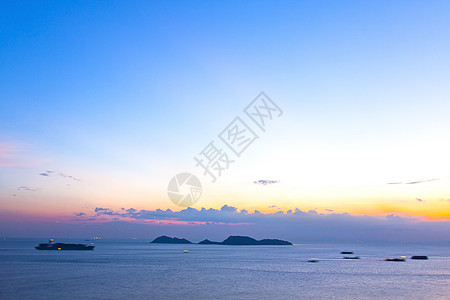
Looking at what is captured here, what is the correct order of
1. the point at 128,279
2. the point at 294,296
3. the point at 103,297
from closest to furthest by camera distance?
the point at 103,297 < the point at 294,296 < the point at 128,279

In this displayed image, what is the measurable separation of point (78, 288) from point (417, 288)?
2342 inches

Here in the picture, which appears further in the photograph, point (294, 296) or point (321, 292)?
point (321, 292)

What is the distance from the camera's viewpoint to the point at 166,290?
188 ft

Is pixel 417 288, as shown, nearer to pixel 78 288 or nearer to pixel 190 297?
pixel 190 297

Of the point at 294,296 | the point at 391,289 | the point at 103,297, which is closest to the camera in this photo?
the point at 103,297

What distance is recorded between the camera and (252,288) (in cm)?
6159

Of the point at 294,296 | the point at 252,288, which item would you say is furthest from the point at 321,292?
the point at 252,288

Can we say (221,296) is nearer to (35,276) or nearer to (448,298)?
(448,298)

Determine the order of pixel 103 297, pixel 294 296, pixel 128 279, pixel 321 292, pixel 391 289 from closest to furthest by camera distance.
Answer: pixel 103 297, pixel 294 296, pixel 321 292, pixel 391 289, pixel 128 279

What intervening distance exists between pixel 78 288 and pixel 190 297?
817 inches

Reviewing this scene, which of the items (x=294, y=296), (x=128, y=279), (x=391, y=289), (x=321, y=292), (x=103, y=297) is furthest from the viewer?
(x=128, y=279)

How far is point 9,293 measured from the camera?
5341cm

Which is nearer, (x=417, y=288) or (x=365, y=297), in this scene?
(x=365, y=297)

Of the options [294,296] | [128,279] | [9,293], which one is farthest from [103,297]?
[294,296]
